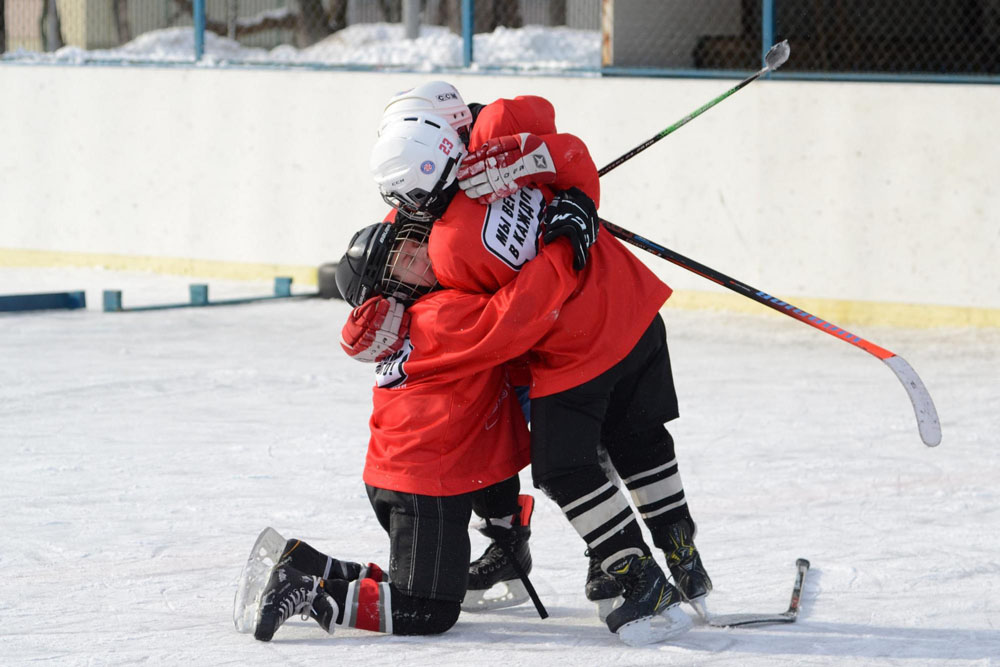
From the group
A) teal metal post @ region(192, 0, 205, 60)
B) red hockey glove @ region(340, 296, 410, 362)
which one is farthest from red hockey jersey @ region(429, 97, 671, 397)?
teal metal post @ region(192, 0, 205, 60)

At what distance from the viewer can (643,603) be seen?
237 cm

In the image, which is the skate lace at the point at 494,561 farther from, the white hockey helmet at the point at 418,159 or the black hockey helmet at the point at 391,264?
the white hockey helmet at the point at 418,159

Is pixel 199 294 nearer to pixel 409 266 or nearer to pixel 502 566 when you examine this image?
pixel 502 566

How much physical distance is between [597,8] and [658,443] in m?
5.76

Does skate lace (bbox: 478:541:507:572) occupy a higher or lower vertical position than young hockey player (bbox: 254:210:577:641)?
lower

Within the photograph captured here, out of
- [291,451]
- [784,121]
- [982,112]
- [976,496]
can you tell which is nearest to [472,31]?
[784,121]

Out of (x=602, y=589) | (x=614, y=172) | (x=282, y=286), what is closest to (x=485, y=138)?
(x=602, y=589)

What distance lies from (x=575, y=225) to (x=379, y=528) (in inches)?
43.2

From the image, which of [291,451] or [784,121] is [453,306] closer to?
[291,451]

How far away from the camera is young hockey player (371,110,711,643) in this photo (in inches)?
93.2

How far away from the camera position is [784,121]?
6656 millimetres

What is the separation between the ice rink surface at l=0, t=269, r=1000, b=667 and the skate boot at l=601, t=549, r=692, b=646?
30mm

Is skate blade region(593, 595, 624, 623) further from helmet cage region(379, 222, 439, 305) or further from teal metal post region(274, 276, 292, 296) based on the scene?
teal metal post region(274, 276, 292, 296)

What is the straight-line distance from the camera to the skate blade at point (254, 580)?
7.98ft
